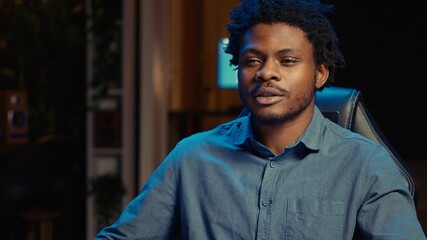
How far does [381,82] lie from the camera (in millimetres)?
7234

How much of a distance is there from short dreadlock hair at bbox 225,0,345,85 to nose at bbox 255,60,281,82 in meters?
0.09

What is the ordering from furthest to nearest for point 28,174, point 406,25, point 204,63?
point 204,63 → point 406,25 → point 28,174

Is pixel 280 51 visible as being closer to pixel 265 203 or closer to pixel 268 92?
pixel 268 92

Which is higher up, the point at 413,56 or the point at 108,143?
the point at 413,56

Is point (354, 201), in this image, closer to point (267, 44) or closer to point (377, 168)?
point (377, 168)

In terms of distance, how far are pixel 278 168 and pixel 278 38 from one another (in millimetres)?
257

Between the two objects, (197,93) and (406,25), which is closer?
(406,25)

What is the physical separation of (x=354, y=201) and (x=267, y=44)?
35cm

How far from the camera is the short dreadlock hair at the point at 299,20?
4.72 ft

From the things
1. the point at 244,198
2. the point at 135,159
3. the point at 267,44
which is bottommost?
the point at 135,159

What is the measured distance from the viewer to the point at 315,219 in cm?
139

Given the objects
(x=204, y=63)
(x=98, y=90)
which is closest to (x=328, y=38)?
(x=98, y=90)

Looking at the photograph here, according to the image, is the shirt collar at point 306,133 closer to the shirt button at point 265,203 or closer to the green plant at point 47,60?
the shirt button at point 265,203

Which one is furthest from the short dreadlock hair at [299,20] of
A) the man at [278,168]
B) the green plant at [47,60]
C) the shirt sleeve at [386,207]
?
the green plant at [47,60]
